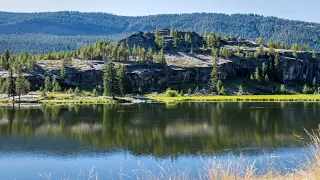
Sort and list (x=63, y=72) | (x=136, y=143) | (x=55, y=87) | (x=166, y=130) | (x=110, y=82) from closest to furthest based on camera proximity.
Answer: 1. (x=136, y=143)
2. (x=166, y=130)
3. (x=110, y=82)
4. (x=55, y=87)
5. (x=63, y=72)

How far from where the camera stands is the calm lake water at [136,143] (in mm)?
39531

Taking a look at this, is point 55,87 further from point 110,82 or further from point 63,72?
point 110,82

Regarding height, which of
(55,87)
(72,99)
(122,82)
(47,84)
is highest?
(122,82)

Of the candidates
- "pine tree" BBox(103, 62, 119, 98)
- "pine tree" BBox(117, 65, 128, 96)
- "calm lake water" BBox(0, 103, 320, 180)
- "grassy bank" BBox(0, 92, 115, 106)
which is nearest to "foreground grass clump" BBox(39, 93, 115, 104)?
"grassy bank" BBox(0, 92, 115, 106)

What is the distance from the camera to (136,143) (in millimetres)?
55344

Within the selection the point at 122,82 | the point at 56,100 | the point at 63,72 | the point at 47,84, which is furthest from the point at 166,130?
the point at 63,72

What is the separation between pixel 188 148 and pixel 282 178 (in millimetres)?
36657

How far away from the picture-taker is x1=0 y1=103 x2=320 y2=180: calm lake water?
39531mm

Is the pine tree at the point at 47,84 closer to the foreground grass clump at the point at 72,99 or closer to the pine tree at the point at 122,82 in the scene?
the foreground grass clump at the point at 72,99

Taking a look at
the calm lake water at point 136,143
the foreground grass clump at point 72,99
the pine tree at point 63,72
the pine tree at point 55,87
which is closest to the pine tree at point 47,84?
the pine tree at point 55,87

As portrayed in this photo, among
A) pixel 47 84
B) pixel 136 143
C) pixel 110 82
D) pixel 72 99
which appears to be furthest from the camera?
pixel 47 84

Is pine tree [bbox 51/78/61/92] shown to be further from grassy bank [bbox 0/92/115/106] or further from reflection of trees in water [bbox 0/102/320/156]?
reflection of trees in water [bbox 0/102/320/156]

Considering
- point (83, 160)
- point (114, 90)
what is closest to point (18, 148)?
point (83, 160)

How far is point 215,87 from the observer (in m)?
193
